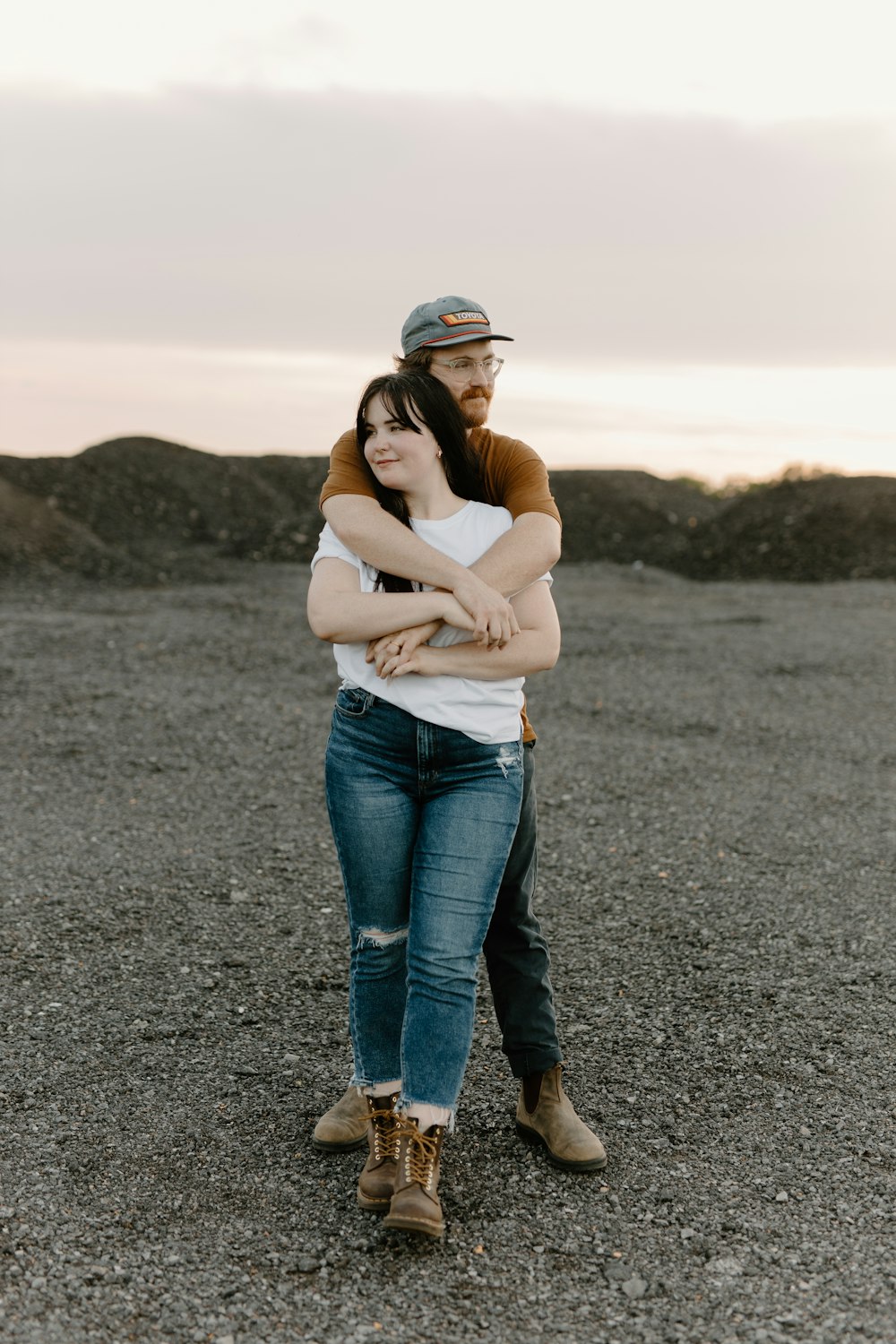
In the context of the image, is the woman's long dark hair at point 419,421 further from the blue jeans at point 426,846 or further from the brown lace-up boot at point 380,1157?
the brown lace-up boot at point 380,1157

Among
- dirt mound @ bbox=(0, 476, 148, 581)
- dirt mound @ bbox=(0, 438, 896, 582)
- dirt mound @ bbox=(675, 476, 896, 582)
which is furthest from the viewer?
dirt mound @ bbox=(675, 476, 896, 582)

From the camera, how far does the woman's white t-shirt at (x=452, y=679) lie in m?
2.87

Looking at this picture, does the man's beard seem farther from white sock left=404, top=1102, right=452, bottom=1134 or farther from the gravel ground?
the gravel ground

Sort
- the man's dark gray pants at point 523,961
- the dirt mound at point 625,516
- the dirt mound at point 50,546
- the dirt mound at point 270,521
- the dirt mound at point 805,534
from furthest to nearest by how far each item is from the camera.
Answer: the dirt mound at point 625,516
the dirt mound at point 805,534
the dirt mound at point 270,521
the dirt mound at point 50,546
the man's dark gray pants at point 523,961

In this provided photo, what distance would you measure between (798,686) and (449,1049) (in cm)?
816

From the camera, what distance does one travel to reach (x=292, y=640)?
39.3 feet

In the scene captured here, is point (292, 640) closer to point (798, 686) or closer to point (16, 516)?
point (798, 686)

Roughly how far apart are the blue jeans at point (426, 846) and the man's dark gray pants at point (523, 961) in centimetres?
27

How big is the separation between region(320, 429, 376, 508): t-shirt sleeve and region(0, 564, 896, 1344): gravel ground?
1852 millimetres

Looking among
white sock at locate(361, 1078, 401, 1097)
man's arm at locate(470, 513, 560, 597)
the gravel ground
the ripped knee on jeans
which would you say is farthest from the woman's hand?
the gravel ground

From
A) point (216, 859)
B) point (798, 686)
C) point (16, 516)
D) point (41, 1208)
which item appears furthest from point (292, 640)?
point (41, 1208)

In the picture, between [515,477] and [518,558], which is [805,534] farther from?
[518,558]

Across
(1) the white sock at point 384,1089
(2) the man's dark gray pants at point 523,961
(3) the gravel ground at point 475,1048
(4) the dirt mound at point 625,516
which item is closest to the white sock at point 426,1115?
(1) the white sock at point 384,1089

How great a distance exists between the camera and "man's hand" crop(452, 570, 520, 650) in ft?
9.36
